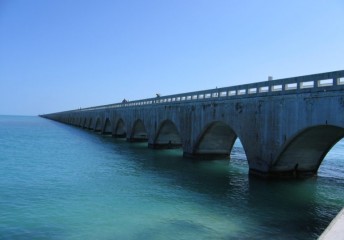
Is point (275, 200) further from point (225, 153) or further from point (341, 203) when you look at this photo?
point (225, 153)

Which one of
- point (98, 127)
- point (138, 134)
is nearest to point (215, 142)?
point (138, 134)

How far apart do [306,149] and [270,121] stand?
2.55 meters

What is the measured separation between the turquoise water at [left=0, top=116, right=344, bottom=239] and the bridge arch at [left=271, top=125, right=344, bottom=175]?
0.92 m

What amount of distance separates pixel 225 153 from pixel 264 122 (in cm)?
1124

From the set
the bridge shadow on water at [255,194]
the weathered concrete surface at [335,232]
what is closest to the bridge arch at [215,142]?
the bridge shadow on water at [255,194]

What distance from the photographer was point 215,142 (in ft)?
102

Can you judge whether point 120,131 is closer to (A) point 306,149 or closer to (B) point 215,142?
(B) point 215,142

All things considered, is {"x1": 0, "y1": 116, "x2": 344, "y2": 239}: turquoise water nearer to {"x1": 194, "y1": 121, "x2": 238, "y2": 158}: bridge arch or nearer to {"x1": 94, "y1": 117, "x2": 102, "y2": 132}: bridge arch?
{"x1": 194, "y1": 121, "x2": 238, "y2": 158}: bridge arch

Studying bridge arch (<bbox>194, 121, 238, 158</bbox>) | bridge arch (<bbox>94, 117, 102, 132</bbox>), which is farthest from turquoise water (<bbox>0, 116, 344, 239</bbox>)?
bridge arch (<bbox>94, 117, 102, 132</bbox>)

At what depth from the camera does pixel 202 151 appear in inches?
1212

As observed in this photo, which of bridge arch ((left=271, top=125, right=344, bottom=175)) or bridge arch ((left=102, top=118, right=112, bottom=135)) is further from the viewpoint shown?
bridge arch ((left=102, top=118, right=112, bottom=135))

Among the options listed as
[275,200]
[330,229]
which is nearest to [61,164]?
[275,200]

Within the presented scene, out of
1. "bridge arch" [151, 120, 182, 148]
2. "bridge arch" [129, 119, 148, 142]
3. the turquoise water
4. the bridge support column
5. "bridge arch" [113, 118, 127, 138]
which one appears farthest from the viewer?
"bridge arch" [113, 118, 127, 138]

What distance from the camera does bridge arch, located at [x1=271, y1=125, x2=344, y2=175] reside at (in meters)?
18.7
